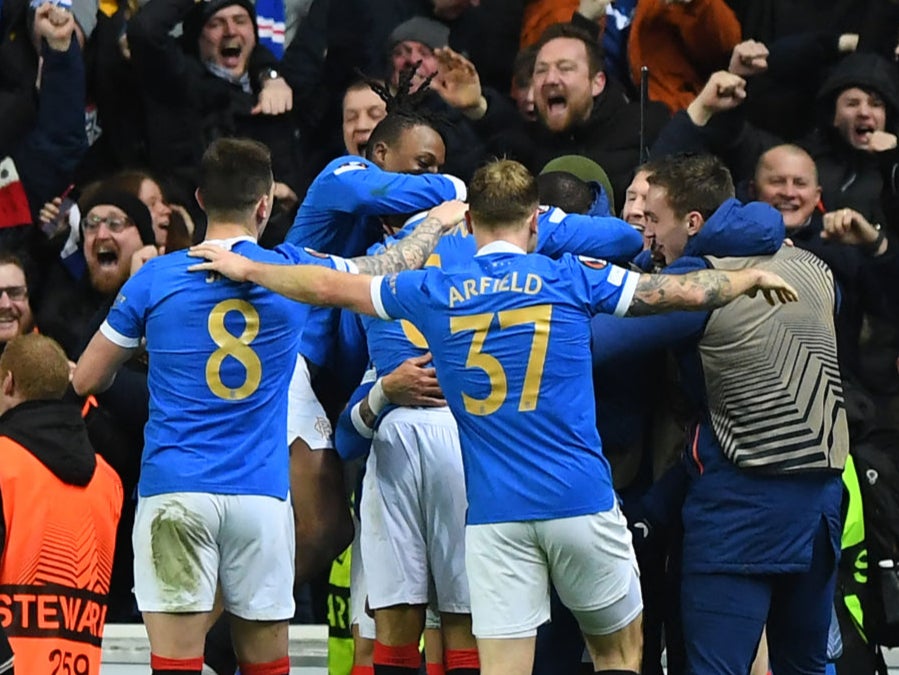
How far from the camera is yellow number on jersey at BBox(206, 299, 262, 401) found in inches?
264

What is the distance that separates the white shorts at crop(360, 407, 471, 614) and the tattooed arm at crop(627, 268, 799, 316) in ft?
3.65

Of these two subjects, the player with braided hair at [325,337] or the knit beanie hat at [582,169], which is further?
the knit beanie hat at [582,169]

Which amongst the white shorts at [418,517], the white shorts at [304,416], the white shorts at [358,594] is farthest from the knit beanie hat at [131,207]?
the white shorts at [418,517]

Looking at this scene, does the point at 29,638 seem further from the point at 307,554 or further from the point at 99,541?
the point at 307,554

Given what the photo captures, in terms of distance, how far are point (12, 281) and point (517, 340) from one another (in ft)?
12.0

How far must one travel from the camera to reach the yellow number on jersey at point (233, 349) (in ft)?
22.0

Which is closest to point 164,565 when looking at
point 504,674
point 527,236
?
point 504,674

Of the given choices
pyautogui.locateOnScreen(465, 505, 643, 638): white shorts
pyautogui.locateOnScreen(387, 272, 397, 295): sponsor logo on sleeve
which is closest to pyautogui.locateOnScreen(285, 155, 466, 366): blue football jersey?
pyautogui.locateOnScreen(387, 272, 397, 295): sponsor logo on sleeve

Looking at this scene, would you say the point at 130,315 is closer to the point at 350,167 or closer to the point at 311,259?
the point at 311,259

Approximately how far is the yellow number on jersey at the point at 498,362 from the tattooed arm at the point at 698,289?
32 cm

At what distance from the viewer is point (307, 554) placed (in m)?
7.80

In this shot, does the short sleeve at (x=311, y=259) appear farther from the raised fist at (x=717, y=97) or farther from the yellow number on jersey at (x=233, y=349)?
the raised fist at (x=717, y=97)

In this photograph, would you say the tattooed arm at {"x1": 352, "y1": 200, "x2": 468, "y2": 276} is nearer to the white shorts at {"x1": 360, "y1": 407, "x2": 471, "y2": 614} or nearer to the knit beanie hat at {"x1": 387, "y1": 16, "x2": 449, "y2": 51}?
the white shorts at {"x1": 360, "y1": 407, "x2": 471, "y2": 614}

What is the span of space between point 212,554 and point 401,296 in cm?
113
